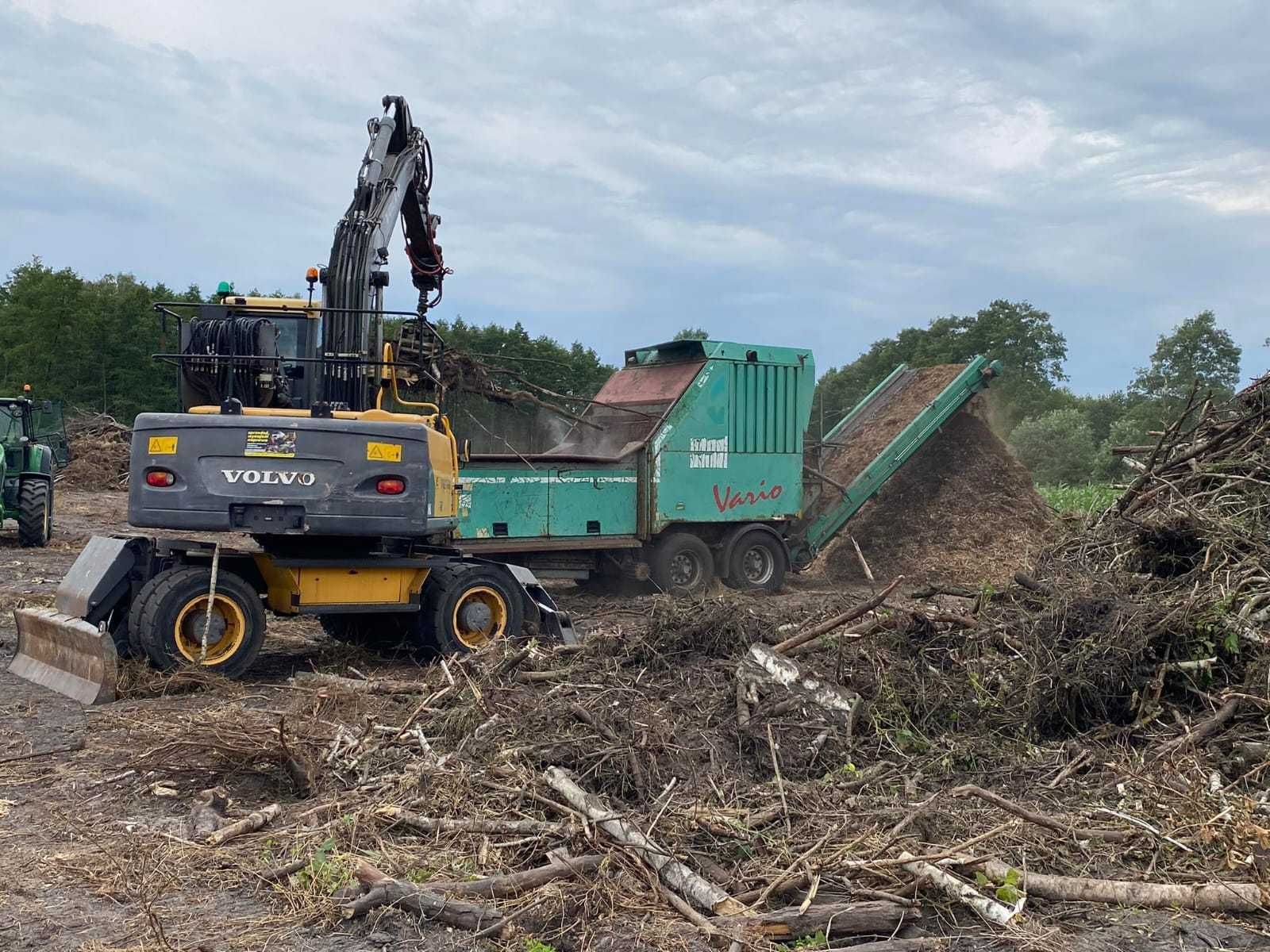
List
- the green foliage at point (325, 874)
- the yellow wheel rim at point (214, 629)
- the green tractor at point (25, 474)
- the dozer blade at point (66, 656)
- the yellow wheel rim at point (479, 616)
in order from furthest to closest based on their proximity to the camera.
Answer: the green tractor at point (25, 474) < the yellow wheel rim at point (479, 616) < the yellow wheel rim at point (214, 629) < the dozer blade at point (66, 656) < the green foliage at point (325, 874)

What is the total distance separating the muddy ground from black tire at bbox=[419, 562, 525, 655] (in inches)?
62.7

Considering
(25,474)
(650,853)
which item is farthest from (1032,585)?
(25,474)

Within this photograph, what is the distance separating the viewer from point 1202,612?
609 cm

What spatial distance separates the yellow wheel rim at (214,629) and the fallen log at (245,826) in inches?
121

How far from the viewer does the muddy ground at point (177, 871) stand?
3824 millimetres

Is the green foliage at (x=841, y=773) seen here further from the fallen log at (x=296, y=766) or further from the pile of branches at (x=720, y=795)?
the fallen log at (x=296, y=766)

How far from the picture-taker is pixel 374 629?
9.59 m

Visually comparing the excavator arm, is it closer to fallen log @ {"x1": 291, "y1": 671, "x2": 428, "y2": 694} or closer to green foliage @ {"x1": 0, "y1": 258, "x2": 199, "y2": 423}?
fallen log @ {"x1": 291, "y1": 671, "x2": 428, "y2": 694}

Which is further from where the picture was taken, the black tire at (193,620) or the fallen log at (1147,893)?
the black tire at (193,620)

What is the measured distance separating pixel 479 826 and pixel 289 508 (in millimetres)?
4005

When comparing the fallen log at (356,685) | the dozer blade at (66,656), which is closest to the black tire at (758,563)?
the fallen log at (356,685)

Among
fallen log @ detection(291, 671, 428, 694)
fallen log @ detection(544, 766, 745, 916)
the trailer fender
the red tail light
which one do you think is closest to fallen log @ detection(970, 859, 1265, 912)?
fallen log @ detection(544, 766, 745, 916)

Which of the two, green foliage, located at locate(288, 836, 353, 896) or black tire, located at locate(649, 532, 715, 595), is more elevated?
black tire, located at locate(649, 532, 715, 595)

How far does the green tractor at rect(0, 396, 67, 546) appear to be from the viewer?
16664mm
